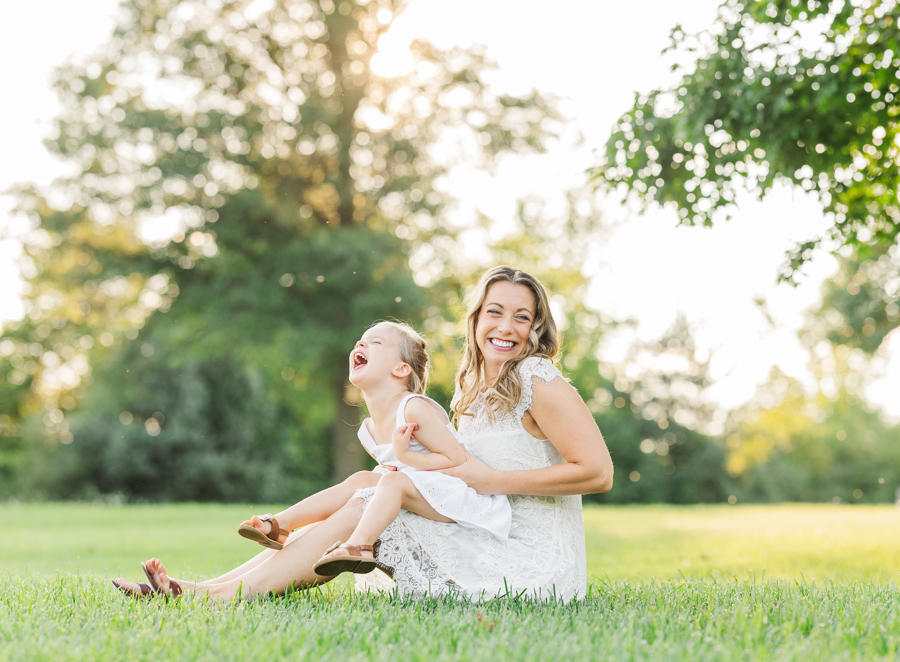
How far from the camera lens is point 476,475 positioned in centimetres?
355

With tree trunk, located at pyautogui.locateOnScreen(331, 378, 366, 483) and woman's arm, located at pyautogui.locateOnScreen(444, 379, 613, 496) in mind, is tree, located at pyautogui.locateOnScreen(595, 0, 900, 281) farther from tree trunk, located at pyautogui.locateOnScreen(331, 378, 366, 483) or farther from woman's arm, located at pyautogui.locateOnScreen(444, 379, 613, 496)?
tree trunk, located at pyautogui.locateOnScreen(331, 378, 366, 483)

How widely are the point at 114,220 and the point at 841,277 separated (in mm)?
16530

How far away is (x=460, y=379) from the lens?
157 inches

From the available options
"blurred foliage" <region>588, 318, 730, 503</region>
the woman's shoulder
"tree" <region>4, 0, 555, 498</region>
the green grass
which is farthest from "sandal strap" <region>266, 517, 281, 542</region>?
"blurred foliage" <region>588, 318, 730, 503</region>

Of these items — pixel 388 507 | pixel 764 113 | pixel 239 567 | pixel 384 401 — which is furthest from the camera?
pixel 764 113

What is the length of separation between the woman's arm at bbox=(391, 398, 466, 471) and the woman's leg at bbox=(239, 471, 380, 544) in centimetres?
26

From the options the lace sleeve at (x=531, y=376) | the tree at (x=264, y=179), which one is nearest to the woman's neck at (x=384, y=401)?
the lace sleeve at (x=531, y=376)

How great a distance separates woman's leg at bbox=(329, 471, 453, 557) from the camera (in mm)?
3270

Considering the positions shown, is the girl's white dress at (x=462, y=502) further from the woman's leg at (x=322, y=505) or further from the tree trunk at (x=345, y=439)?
the tree trunk at (x=345, y=439)

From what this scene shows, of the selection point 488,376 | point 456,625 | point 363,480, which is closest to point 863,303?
point 488,376

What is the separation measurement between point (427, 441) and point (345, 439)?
13.8m

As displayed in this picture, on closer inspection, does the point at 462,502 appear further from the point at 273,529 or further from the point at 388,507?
the point at 273,529

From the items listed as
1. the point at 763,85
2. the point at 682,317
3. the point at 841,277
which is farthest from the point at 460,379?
the point at 682,317

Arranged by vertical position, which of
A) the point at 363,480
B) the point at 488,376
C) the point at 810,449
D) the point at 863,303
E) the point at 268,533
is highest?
the point at 863,303
